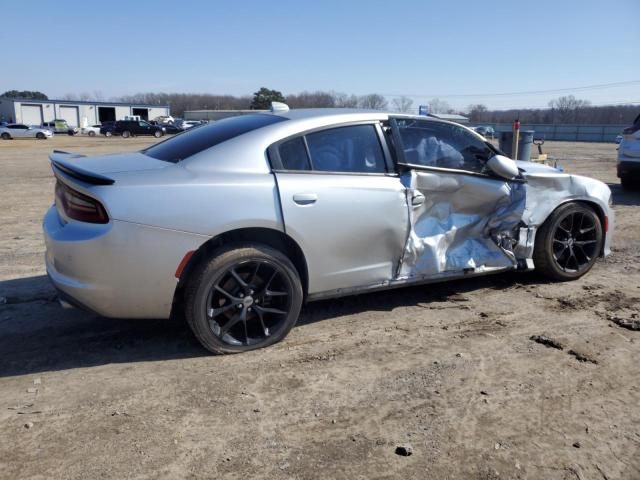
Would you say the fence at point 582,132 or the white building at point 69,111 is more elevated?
the white building at point 69,111

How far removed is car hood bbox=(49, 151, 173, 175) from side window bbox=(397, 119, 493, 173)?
189 centimetres

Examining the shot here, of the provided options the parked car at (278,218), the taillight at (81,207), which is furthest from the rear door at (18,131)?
the taillight at (81,207)

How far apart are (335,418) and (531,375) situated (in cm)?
134

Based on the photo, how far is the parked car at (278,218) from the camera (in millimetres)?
3389

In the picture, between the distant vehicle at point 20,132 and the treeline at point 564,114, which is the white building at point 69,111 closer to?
the distant vehicle at point 20,132

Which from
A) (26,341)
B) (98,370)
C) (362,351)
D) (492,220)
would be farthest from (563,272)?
(26,341)

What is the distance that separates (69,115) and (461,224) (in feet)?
294

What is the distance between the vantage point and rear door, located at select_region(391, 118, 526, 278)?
435cm

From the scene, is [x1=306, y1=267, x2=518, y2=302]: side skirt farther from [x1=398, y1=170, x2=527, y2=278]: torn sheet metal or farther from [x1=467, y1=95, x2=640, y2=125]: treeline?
[x1=467, y1=95, x2=640, y2=125]: treeline

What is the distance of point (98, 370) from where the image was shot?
11.5 feet

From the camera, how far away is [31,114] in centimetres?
7906

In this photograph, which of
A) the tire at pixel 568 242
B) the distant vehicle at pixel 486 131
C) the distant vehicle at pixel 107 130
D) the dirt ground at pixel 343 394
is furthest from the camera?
the distant vehicle at pixel 107 130

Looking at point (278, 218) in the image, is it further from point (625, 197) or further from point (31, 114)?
point (31, 114)

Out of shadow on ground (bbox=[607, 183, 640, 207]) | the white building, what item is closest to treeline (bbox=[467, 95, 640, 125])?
the white building
